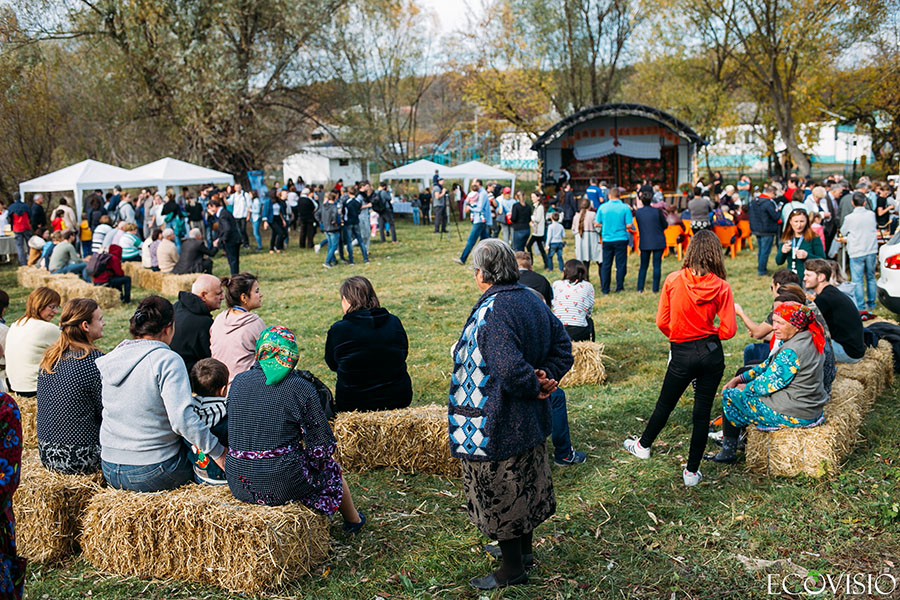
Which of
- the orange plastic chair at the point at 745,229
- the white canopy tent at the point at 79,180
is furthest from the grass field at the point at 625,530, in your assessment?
the white canopy tent at the point at 79,180

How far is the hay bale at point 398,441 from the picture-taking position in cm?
527

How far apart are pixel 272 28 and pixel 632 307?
62.3 ft

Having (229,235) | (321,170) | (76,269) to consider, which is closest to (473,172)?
(229,235)

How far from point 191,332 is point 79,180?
14.8 metres

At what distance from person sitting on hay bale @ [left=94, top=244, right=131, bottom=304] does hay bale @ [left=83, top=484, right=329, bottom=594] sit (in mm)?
9243

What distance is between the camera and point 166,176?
19.2 m

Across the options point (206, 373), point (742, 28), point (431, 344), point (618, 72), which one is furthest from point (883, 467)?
point (618, 72)

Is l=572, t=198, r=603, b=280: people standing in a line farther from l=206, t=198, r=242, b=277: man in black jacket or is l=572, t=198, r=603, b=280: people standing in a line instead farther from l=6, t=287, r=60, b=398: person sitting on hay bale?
l=6, t=287, r=60, b=398: person sitting on hay bale

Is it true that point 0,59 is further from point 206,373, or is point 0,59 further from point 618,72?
point 618,72

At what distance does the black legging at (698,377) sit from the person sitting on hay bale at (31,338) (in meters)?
4.56

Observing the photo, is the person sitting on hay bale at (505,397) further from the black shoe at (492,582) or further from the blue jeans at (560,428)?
the blue jeans at (560,428)

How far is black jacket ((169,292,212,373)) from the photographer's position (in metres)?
5.82

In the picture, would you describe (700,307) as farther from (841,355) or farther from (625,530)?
(841,355)

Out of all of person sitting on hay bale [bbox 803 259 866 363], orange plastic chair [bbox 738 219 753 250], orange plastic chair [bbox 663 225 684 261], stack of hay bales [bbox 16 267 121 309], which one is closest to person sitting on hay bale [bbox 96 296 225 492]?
person sitting on hay bale [bbox 803 259 866 363]
